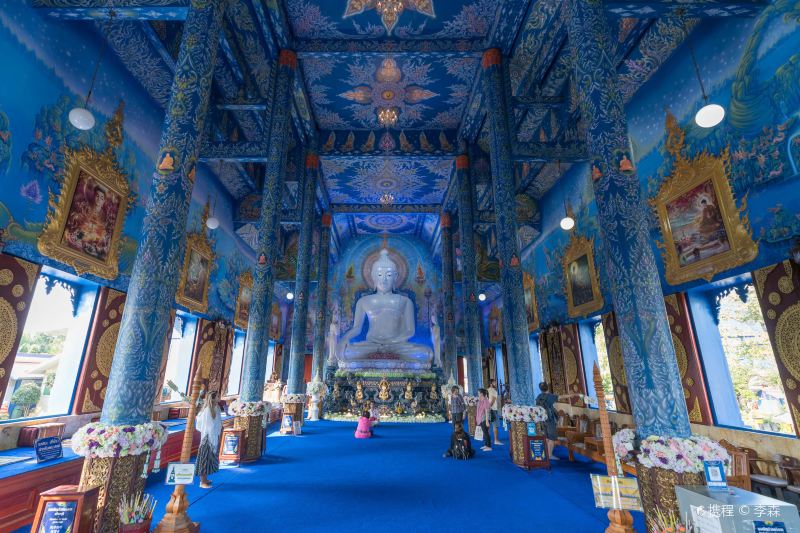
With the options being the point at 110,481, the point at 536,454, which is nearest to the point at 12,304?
the point at 110,481

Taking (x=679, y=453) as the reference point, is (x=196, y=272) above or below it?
above

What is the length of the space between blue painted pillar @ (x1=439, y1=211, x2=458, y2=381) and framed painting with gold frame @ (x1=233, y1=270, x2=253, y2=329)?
24.3 feet

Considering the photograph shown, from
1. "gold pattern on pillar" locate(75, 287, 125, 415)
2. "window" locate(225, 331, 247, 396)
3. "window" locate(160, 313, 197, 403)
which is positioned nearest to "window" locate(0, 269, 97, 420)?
"gold pattern on pillar" locate(75, 287, 125, 415)

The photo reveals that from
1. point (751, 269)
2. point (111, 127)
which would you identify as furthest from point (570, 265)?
point (111, 127)

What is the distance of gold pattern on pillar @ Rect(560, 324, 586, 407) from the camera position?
998cm

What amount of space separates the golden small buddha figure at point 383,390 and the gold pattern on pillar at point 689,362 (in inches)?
372

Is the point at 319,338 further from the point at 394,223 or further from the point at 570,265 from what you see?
the point at 570,265

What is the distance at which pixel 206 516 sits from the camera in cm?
394

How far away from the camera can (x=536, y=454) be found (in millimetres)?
6176

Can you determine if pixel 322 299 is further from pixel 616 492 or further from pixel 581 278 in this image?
pixel 616 492

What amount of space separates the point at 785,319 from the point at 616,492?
13.4 ft

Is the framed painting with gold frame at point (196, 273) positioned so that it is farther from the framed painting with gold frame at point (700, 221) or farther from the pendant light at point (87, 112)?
the framed painting with gold frame at point (700, 221)

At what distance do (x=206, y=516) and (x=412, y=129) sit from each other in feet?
38.8

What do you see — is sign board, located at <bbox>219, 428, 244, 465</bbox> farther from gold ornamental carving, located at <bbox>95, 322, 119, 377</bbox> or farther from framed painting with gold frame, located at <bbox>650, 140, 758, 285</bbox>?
framed painting with gold frame, located at <bbox>650, 140, 758, 285</bbox>
